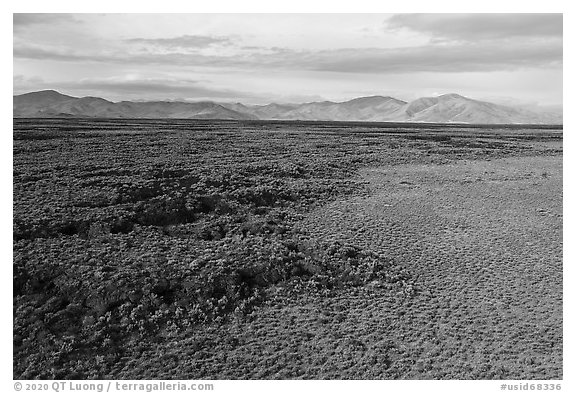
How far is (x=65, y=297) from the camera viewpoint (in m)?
17.9

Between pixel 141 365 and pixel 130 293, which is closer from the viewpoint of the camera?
pixel 141 365

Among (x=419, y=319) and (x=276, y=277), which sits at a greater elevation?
(x=276, y=277)

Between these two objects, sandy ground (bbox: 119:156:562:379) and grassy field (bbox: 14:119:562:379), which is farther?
grassy field (bbox: 14:119:562:379)

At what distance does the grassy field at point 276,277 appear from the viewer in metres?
15.9

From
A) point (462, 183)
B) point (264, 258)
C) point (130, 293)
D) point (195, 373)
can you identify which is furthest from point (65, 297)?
point (462, 183)

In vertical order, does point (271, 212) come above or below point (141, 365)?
above

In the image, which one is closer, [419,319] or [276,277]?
[419,319]

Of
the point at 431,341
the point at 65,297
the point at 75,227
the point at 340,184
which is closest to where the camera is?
the point at 431,341

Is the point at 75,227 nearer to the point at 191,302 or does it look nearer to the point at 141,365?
the point at 191,302

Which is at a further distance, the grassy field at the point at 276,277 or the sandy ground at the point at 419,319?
the grassy field at the point at 276,277

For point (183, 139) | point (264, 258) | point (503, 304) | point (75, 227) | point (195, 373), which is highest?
point (183, 139)

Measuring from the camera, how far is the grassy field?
15906 millimetres

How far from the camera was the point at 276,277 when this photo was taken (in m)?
20.3

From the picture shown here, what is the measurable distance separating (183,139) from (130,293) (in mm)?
42384
